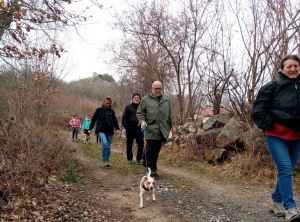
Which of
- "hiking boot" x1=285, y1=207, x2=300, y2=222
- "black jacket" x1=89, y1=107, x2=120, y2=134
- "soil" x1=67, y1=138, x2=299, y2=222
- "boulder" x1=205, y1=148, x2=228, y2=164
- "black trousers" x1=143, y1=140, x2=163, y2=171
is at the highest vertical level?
"black jacket" x1=89, y1=107, x2=120, y2=134

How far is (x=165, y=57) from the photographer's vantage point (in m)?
12.3

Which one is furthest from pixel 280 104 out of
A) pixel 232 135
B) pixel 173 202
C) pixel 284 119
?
pixel 232 135

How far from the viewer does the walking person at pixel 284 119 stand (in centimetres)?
345

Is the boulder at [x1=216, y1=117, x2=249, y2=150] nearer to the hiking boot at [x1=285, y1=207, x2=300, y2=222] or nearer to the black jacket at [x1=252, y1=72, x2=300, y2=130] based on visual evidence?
the black jacket at [x1=252, y1=72, x2=300, y2=130]

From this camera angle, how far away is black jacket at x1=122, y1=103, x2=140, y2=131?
8.08 m

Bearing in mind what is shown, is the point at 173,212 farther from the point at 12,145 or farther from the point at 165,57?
the point at 165,57

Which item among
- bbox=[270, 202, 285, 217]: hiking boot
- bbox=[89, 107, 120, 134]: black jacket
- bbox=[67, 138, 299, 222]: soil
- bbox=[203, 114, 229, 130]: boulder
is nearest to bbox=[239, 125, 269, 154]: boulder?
bbox=[67, 138, 299, 222]: soil

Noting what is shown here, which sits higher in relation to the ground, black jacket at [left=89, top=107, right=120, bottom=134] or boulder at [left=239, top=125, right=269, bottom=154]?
black jacket at [left=89, top=107, right=120, bottom=134]

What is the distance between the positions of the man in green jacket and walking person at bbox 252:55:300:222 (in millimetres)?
2619

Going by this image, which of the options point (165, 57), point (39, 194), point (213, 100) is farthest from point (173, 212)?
point (165, 57)

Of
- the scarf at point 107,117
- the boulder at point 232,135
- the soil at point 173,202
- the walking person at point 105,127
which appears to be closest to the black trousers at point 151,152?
the soil at point 173,202

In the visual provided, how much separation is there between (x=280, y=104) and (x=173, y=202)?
2345 mm

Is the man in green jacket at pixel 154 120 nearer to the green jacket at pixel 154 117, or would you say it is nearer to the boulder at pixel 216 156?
the green jacket at pixel 154 117

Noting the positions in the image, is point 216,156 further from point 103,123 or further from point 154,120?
point 103,123
